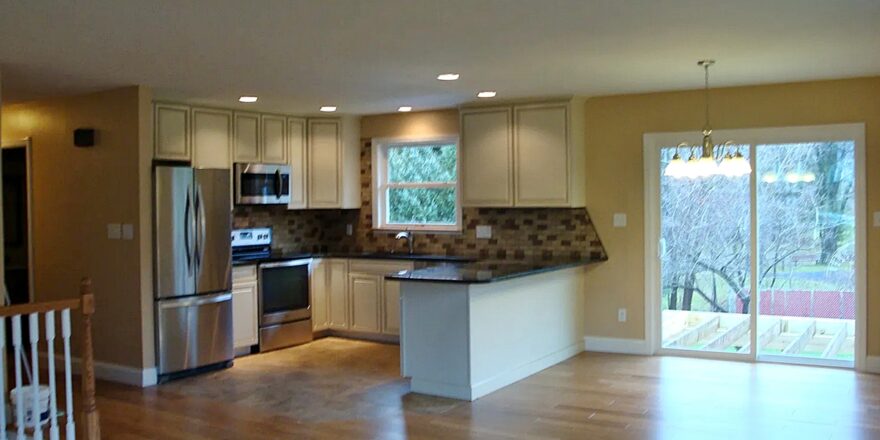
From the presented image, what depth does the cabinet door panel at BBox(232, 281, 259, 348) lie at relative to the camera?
7.03m

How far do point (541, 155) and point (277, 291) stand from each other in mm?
2716

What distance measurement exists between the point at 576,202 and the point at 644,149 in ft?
2.36

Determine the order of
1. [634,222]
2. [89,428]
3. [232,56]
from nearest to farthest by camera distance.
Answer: [89,428] → [232,56] → [634,222]

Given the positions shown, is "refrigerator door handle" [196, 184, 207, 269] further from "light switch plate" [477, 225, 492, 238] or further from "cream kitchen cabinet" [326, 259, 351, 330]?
"light switch plate" [477, 225, 492, 238]

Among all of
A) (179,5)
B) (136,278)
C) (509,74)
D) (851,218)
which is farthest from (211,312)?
(851,218)

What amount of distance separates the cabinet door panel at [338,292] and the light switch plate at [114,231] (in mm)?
2273

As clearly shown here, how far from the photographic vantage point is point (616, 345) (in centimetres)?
702

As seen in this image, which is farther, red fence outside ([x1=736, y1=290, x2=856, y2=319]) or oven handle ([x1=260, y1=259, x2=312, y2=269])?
oven handle ([x1=260, y1=259, x2=312, y2=269])

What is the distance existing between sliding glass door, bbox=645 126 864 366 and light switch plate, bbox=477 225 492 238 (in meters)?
1.49

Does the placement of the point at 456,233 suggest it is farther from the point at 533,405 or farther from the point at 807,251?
the point at 807,251

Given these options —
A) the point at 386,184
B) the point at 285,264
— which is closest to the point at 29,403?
the point at 285,264

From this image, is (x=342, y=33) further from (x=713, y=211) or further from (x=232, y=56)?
(x=713, y=211)

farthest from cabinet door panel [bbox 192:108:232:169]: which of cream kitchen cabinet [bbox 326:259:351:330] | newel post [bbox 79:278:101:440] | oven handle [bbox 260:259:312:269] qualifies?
newel post [bbox 79:278:101:440]

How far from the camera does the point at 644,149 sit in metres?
6.82
